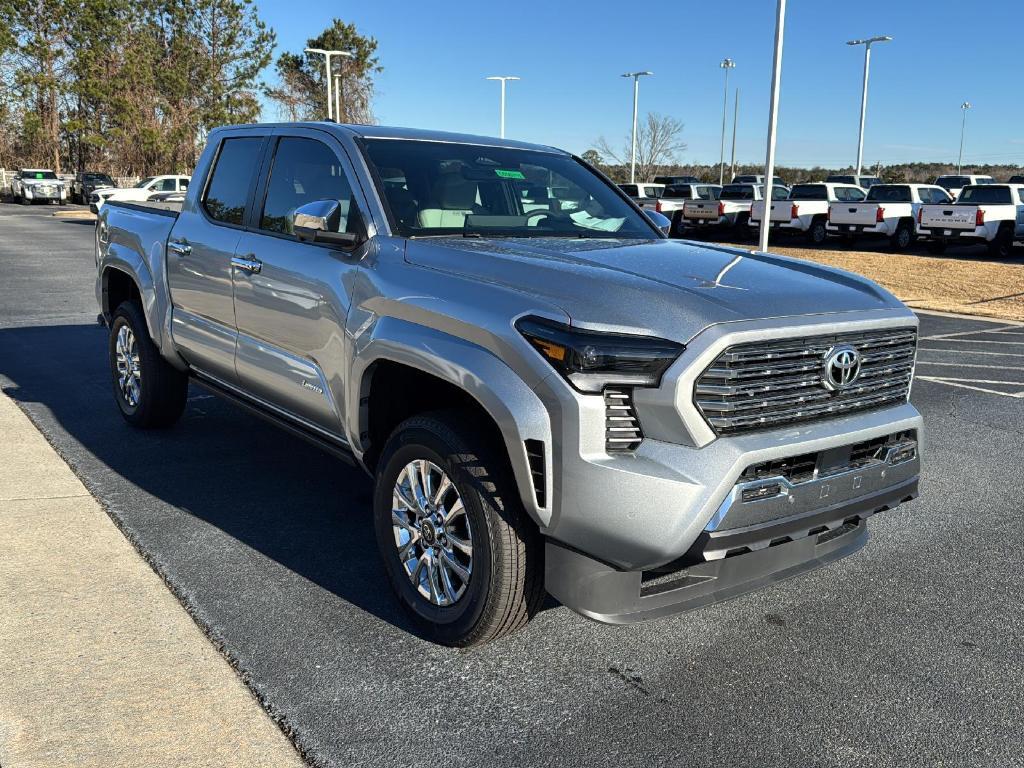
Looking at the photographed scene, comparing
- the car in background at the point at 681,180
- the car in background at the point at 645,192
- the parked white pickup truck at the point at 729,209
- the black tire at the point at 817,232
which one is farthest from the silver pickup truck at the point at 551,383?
the car in background at the point at 681,180

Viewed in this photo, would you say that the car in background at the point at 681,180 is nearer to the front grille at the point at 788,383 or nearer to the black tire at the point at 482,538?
the front grille at the point at 788,383

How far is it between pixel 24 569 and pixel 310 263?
1775 millimetres

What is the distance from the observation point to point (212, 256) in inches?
195

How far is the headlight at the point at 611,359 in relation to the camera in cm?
285

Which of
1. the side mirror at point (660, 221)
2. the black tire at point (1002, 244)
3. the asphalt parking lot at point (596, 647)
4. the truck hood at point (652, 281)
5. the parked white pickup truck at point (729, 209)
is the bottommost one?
the asphalt parking lot at point (596, 647)

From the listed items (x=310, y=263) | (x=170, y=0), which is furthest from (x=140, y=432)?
(x=170, y=0)

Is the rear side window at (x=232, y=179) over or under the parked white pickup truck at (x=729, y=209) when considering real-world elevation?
over

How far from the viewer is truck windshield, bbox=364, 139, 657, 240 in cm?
409

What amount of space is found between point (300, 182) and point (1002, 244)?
75.7 feet

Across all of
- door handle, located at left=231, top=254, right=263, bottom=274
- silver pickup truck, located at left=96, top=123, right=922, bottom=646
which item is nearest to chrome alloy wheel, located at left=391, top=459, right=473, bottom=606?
silver pickup truck, located at left=96, top=123, right=922, bottom=646

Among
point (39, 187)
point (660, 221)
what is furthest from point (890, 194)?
point (39, 187)

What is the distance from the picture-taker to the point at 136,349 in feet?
20.0

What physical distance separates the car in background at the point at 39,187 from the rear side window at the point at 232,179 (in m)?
49.4

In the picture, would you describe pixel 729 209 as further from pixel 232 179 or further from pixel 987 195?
pixel 232 179
